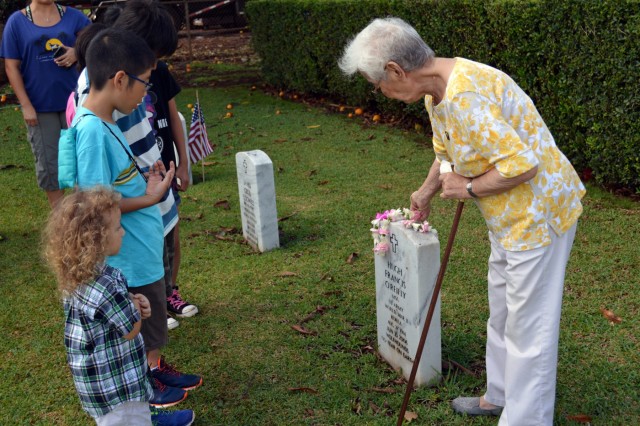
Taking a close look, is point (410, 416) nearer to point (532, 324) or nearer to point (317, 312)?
point (532, 324)

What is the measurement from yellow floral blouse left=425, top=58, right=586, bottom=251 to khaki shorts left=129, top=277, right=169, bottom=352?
161 cm

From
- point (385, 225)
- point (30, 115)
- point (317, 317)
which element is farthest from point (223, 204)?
point (385, 225)

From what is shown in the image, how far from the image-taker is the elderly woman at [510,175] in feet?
9.30

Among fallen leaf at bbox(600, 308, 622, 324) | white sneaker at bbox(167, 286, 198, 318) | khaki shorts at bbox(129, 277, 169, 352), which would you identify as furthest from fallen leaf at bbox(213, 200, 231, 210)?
fallen leaf at bbox(600, 308, 622, 324)

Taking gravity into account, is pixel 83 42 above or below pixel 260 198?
above

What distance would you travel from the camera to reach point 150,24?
3.95 metres

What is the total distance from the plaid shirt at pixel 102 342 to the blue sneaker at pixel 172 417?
1.98 ft

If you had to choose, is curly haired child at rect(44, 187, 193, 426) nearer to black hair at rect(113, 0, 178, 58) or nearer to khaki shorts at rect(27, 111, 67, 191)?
black hair at rect(113, 0, 178, 58)

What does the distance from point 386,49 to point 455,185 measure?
642 millimetres

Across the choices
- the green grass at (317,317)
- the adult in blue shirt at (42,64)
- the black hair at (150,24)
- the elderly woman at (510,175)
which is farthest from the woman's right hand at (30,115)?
the elderly woman at (510,175)

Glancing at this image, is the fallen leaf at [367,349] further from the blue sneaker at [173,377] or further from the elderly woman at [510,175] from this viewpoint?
the elderly woman at [510,175]

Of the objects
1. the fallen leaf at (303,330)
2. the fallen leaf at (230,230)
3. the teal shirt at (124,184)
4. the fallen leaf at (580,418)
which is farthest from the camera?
the fallen leaf at (230,230)

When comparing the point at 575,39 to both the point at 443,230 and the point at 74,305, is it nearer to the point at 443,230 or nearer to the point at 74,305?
the point at 443,230

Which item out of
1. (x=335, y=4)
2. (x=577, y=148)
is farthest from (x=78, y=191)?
(x=335, y=4)
